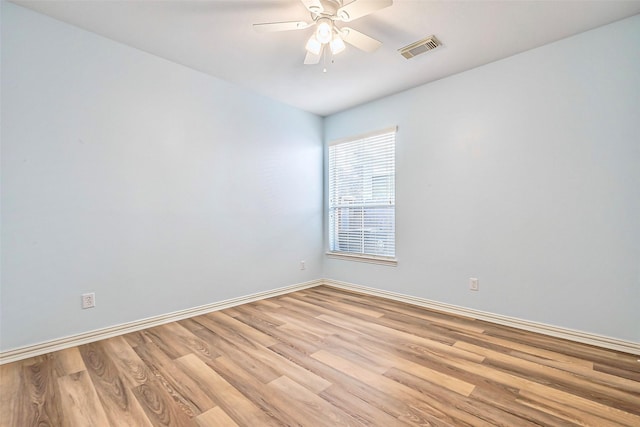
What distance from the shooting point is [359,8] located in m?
1.85

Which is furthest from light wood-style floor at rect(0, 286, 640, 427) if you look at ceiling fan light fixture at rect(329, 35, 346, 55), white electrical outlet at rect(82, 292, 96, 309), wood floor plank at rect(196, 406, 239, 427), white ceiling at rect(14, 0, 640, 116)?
white ceiling at rect(14, 0, 640, 116)

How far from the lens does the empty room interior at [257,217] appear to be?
1769mm

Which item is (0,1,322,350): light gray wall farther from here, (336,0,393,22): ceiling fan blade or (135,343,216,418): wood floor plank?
(336,0,393,22): ceiling fan blade

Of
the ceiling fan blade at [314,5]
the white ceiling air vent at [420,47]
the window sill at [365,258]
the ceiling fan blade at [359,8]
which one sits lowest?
the window sill at [365,258]

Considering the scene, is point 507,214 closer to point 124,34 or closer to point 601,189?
point 601,189

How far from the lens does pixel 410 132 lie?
3.46 metres

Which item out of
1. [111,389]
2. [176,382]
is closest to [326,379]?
[176,382]

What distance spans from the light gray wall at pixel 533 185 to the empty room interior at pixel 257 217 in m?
0.02

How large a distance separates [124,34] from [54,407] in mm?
2746

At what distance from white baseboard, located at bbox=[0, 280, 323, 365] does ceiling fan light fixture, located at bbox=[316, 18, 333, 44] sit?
9.23 feet

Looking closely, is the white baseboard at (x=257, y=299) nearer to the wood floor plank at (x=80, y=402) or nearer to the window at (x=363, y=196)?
the wood floor plank at (x=80, y=402)

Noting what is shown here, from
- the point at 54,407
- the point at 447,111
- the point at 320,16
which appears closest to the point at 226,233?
the point at 54,407

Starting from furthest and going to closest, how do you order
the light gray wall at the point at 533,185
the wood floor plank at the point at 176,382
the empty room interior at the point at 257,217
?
the light gray wall at the point at 533,185
the empty room interior at the point at 257,217
the wood floor plank at the point at 176,382

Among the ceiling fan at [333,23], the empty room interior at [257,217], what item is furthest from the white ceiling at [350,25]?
the ceiling fan at [333,23]
